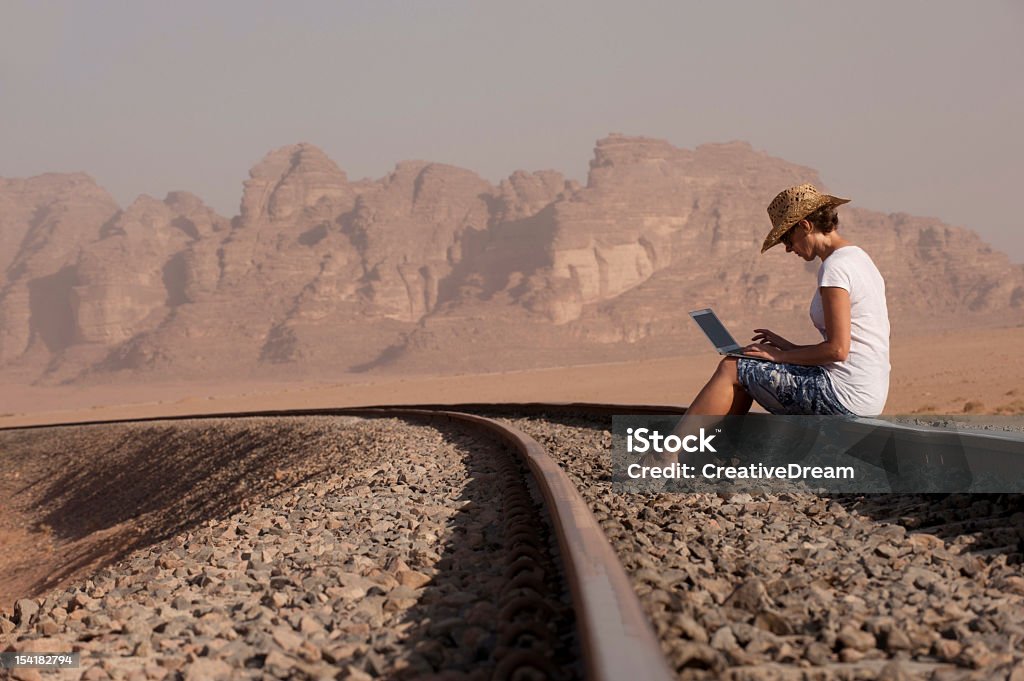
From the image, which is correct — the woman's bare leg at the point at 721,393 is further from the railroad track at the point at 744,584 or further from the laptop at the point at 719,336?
the railroad track at the point at 744,584

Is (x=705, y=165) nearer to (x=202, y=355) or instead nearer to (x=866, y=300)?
(x=202, y=355)

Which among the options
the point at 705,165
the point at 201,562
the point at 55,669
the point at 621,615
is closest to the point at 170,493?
the point at 201,562

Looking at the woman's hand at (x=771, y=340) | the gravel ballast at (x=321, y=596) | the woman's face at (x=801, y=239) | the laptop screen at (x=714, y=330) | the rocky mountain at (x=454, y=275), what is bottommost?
the gravel ballast at (x=321, y=596)

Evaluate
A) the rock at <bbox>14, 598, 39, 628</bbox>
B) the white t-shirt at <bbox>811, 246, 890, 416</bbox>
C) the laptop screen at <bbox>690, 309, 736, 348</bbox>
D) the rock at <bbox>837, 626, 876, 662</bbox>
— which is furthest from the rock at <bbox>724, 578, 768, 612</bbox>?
the rock at <bbox>14, 598, 39, 628</bbox>

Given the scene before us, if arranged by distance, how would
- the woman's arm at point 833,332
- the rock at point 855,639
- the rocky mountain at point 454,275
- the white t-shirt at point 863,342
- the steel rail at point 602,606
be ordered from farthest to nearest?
the rocky mountain at point 454,275, the white t-shirt at point 863,342, the woman's arm at point 833,332, the rock at point 855,639, the steel rail at point 602,606

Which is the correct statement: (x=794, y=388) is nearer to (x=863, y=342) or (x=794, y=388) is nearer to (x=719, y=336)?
(x=863, y=342)

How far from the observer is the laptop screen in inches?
215

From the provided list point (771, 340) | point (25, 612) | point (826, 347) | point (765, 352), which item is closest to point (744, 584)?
point (826, 347)

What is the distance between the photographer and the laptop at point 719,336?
5.30m

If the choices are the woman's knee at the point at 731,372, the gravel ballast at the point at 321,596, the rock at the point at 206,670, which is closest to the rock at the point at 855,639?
the gravel ballast at the point at 321,596

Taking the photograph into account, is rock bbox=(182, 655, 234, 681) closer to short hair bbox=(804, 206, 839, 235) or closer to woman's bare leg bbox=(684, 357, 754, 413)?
woman's bare leg bbox=(684, 357, 754, 413)

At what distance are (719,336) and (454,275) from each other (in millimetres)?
148375

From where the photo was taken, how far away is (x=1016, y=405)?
1708cm

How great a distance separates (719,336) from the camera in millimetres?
5570
